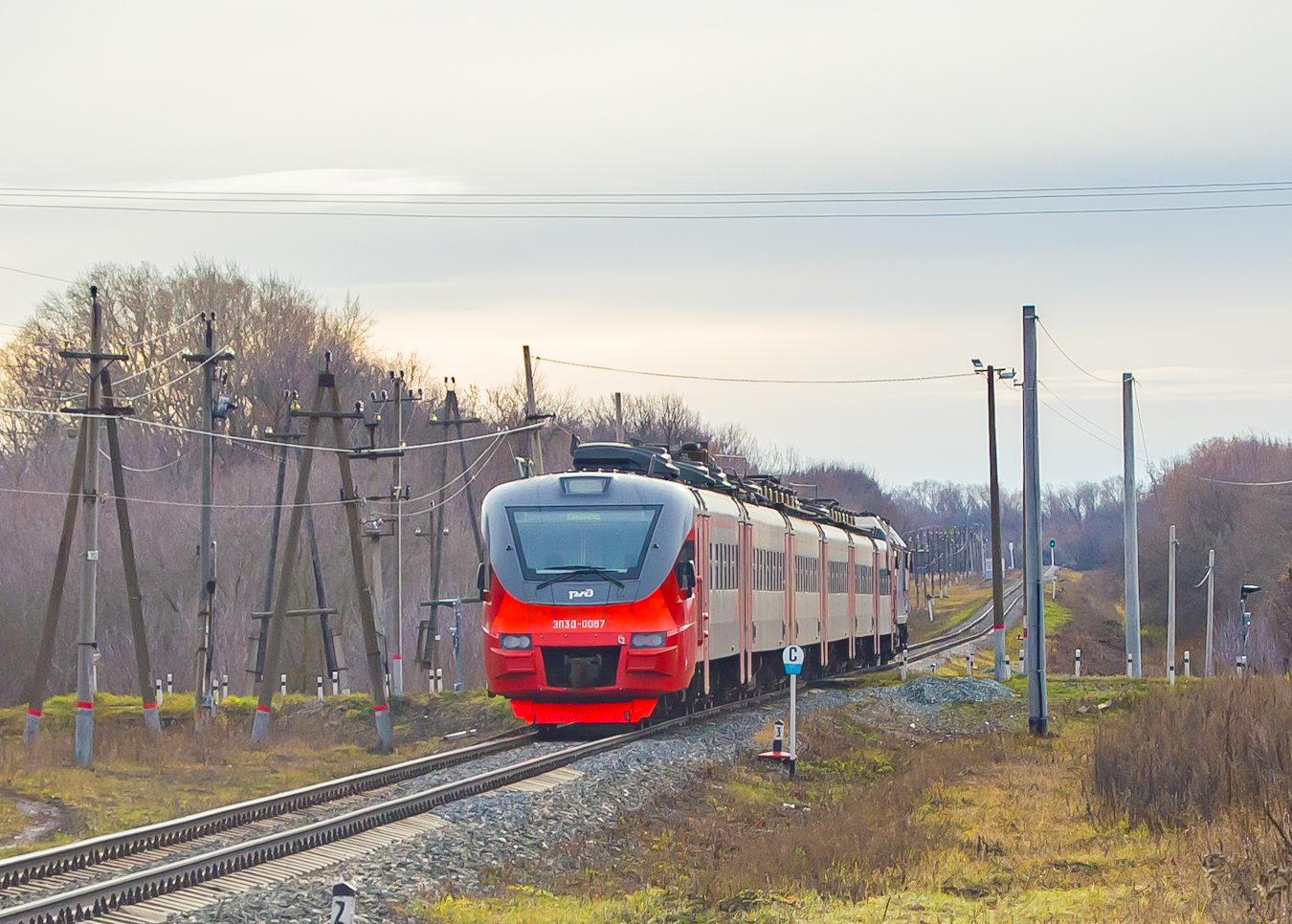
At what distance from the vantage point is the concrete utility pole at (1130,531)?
37.7 meters

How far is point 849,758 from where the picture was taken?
21609 millimetres

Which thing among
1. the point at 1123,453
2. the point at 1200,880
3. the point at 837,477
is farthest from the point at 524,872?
the point at 837,477

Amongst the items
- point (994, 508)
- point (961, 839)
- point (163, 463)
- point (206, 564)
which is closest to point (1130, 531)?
point (994, 508)

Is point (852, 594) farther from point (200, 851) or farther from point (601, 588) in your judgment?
point (200, 851)

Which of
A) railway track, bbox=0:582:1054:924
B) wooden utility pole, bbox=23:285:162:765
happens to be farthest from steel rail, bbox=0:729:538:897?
wooden utility pole, bbox=23:285:162:765

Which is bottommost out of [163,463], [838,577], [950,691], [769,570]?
[950,691]

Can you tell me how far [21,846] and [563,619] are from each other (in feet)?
22.3

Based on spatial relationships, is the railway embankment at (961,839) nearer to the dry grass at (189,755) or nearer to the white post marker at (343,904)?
the white post marker at (343,904)

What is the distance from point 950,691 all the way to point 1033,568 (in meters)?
5.74

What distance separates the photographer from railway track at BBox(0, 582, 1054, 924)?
10664 mm

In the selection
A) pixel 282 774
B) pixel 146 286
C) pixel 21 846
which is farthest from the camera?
pixel 146 286

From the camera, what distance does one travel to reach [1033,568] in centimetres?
2550

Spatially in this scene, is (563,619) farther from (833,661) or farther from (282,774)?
(833,661)

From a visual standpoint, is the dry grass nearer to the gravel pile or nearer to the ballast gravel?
the ballast gravel
